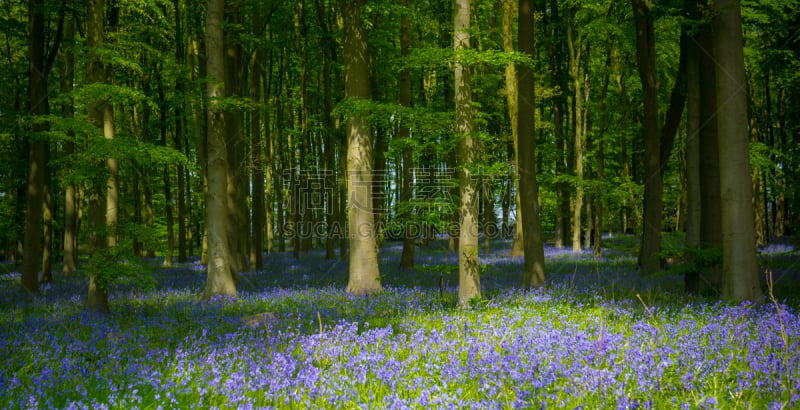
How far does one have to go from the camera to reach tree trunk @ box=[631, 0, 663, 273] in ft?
45.8

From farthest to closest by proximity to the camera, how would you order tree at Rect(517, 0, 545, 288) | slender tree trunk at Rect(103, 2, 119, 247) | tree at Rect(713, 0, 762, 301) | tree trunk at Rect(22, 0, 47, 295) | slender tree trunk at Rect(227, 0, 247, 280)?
slender tree trunk at Rect(227, 0, 247, 280) → tree trunk at Rect(22, 0, 47, 295) → tree at Rect(517, 0, 545, 288) → slender tree trunk at Rect(103, 2, 119, 247) → tree at Rect(713, 0, 762, 301)

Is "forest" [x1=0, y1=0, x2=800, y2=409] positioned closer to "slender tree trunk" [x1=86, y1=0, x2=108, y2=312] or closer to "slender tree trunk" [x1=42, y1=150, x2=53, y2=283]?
"slender tree trunk" [x1=86, y1=0, x2=108, y2=312]

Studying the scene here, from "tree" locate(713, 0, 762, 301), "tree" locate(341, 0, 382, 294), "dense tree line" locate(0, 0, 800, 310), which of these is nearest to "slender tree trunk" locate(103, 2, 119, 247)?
"dense tree line" locate(0, 0, 800, 310)

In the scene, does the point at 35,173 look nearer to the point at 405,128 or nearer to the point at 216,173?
the point at 216,173

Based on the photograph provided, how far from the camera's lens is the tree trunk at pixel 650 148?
1397 centimetres

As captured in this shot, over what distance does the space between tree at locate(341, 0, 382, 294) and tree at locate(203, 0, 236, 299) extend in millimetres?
3048

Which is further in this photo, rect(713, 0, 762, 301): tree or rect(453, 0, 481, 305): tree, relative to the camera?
rect(453, 0, 481, 305): tree

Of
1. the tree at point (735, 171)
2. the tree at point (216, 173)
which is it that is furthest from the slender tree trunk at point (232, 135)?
the tree at point (735, 171)

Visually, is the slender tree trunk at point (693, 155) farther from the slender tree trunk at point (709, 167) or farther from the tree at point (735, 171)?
the tree at point (735, 171)

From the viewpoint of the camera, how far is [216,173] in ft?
38.5

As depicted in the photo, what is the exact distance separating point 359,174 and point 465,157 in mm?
3702

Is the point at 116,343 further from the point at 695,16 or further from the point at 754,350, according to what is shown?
the point at 695,16

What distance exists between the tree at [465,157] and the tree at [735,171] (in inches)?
160

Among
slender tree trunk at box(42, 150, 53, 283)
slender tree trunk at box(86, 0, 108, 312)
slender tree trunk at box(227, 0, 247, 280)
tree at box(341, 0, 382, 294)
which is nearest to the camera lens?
slender tree trunk at box(86, 0, 108, 312)
